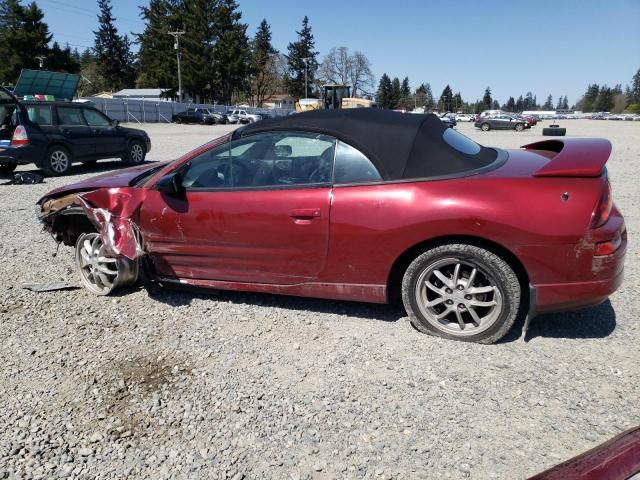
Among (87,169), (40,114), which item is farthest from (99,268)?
(87,169)

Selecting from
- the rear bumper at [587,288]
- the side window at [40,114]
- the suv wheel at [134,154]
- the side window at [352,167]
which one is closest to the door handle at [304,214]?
the side window at [352,167]

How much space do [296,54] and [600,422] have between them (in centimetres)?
9604

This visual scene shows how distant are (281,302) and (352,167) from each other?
1341 mm

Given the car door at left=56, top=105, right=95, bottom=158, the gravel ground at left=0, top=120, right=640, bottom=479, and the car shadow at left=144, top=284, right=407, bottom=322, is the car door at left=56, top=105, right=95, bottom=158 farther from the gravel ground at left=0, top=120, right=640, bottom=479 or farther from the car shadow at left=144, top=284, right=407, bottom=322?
the car shadow at left=144, top=284, right=407, bottom=322

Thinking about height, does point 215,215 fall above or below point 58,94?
below

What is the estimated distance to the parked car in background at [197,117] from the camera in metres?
43.4

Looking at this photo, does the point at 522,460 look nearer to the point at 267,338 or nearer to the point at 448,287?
the point at 448,287

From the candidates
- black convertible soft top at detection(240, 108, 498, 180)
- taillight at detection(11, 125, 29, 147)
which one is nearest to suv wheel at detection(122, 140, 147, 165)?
taillight at detection(11, 125, 29, 147)

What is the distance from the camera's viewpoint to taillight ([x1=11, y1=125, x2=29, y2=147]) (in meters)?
10.1

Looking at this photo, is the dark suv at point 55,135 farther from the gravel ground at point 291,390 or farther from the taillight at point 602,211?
the taillight at point 602,211

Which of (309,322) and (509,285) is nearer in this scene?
(509,285)

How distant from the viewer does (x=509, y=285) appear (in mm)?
3012

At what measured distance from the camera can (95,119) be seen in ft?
38.3

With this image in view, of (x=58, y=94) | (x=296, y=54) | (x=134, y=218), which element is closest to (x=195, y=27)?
(x=296, y=54)
